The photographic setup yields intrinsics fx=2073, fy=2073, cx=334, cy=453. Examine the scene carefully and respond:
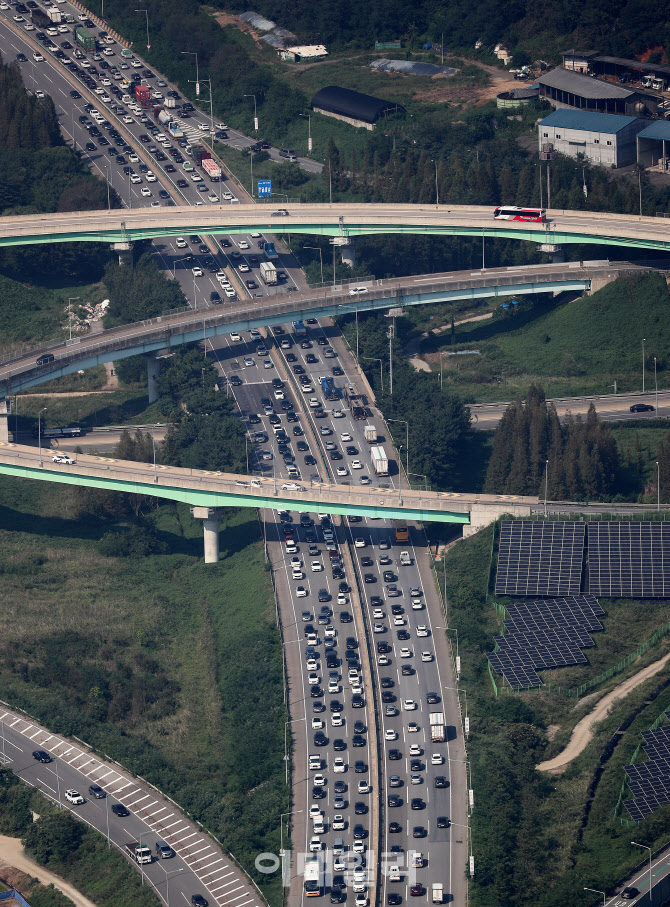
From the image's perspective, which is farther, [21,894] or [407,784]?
[407,784]

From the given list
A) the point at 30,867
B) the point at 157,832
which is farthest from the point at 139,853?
the point at 30,867

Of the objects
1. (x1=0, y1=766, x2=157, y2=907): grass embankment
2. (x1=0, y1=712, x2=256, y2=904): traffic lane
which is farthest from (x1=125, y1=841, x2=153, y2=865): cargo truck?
(x1=0, y1=766, x2=157, y2=907): grass embankment

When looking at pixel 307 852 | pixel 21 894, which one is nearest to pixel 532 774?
pixel 307 852

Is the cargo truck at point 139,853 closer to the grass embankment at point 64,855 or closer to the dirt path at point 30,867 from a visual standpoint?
the grass embankment at point 64,855

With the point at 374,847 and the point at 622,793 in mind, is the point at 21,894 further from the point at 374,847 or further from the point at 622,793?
the point at 622,793

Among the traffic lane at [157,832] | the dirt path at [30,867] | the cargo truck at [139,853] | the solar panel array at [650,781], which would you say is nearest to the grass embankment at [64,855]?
the dirt path at [30,867]

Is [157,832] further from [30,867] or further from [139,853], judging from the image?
[30,867]
